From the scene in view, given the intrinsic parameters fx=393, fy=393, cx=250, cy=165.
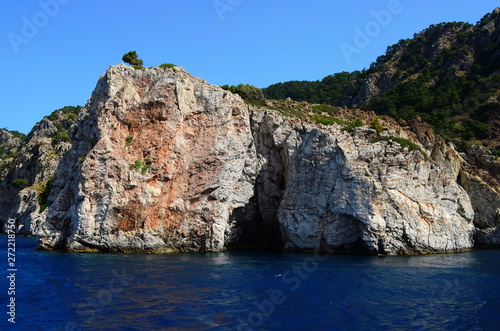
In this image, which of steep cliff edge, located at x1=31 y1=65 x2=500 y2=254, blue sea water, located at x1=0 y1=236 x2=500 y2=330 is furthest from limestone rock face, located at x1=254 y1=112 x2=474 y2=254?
blue sea water, located at x1=0 y1=236 x2=500 y2=330

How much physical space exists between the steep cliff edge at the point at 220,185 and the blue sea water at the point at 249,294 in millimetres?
6429

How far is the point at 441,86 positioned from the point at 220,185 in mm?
80352

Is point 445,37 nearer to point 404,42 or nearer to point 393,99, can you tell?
point 404,42

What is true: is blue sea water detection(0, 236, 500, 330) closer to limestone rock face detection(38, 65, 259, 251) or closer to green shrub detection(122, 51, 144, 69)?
limestone rock face detection(38, 65, 259, 251)

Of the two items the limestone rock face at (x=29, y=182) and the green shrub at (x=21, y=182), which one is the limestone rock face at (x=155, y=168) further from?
the green shrub at (x=21, y=182)

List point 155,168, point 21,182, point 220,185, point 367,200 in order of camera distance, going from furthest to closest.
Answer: point 21,182
point 220,185
point 155,168
point 367,200

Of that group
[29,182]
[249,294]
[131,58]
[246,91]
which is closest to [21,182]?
[29,182]

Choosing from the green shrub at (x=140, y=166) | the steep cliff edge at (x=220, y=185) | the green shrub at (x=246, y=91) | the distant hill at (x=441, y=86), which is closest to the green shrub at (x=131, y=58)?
the steep cliff edge at (x=220, y=185)

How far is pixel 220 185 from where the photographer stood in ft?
140

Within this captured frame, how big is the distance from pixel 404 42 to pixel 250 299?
A: 486 feet

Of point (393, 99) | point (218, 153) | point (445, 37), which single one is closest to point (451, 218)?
point (218, 153)

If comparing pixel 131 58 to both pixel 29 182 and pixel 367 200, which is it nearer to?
pixel 367 200

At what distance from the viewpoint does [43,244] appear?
1609 inches

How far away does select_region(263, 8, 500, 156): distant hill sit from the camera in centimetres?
8194
